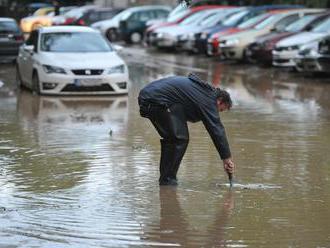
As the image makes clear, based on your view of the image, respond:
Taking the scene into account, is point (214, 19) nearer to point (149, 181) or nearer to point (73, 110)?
point (73, 110)

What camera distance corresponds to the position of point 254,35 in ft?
95.0

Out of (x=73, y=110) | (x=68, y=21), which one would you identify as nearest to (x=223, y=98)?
(x=73, y=110)

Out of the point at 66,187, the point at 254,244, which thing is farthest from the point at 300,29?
the point at 254,244

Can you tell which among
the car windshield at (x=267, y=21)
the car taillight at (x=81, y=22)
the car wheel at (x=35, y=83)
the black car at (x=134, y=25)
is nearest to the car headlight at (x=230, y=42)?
the car windshield at (x=267, y=21)

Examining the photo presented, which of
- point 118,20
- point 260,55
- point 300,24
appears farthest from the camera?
point 118,20

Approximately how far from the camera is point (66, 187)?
9.64 metres

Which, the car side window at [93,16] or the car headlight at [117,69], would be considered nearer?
the car headlight at [117,69]

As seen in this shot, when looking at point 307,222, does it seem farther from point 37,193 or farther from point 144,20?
point 144,20

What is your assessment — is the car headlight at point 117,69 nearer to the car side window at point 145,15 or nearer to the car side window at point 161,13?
the car side window at point 145,15

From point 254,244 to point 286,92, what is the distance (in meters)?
13.4

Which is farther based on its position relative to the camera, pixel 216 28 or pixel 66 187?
pixel 216 28

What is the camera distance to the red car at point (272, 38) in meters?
26.5

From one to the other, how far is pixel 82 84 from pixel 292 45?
A: 26.6 ft

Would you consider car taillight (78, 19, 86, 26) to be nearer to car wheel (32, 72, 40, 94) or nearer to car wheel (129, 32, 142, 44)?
car wheel (129, 32, 142, 44)
